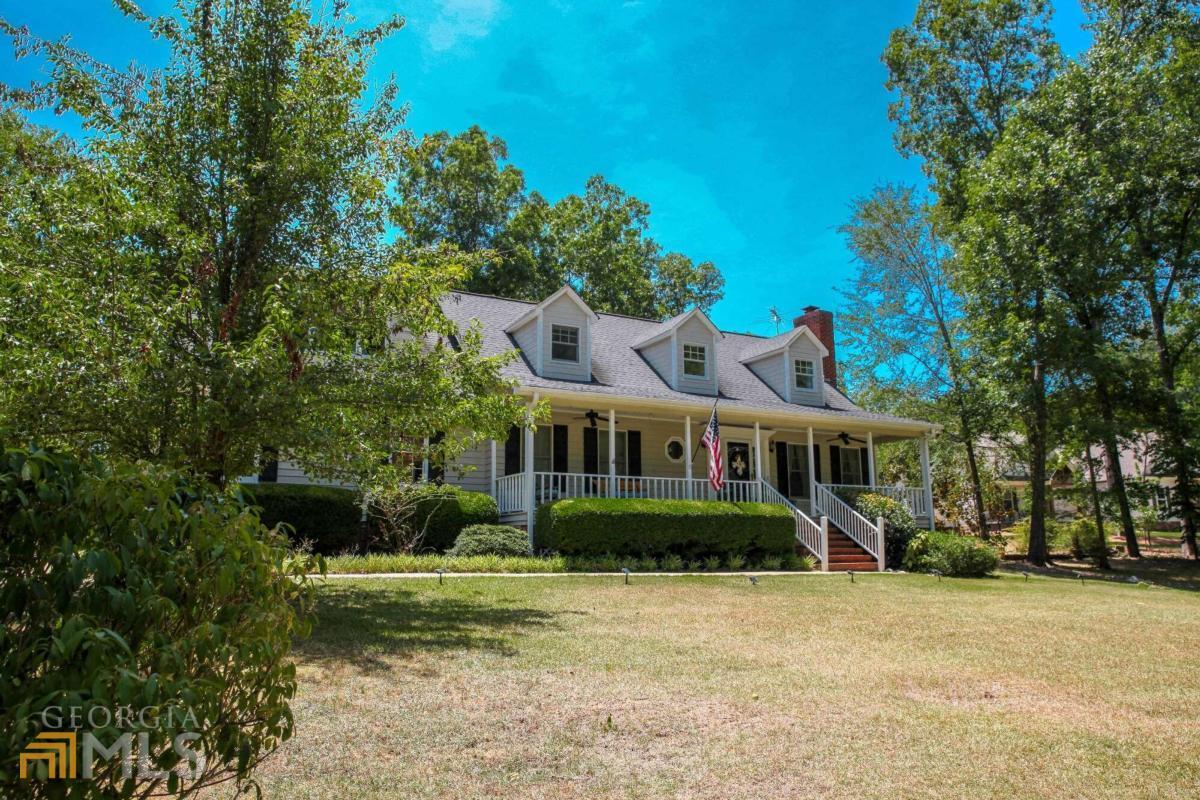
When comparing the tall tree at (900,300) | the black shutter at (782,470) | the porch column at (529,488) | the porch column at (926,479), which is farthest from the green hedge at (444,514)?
the tall tree at (900,300)

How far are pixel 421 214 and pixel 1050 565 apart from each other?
1076 inches

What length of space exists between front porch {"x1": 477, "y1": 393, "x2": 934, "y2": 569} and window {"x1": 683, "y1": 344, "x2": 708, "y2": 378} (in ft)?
4.90

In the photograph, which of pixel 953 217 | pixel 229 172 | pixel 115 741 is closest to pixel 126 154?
pixel 229 172

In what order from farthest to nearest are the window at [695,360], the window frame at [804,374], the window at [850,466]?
the window at [850,466] → the window frame at [804,374] → the window at [695,360]

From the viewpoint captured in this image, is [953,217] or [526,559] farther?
[953,217]

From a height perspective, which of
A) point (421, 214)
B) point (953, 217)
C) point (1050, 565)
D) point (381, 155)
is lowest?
point (1050, 565)

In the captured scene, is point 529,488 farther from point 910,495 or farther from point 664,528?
point 910,495

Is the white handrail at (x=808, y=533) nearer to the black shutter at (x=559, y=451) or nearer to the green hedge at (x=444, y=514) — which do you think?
the black shutter at (x=559, y=451)

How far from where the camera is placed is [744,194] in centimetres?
3966

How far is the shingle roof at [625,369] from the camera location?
61.6 ft

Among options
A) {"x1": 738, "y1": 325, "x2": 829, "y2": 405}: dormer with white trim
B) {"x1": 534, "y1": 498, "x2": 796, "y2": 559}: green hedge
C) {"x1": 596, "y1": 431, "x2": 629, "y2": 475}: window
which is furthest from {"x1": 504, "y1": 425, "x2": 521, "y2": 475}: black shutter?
{"x1": 738, "y1": 325, "x2": 829, "y2": 405}: dormer with white trim

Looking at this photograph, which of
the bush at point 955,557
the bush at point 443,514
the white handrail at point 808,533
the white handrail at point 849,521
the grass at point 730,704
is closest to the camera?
the grass at point 730,704

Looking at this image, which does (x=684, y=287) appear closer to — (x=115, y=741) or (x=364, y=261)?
(x=364, y=261)

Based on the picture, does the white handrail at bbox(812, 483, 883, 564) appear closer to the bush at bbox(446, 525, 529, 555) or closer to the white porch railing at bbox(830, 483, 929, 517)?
the white porch railing at bbox(830, 483, 929, 517)
